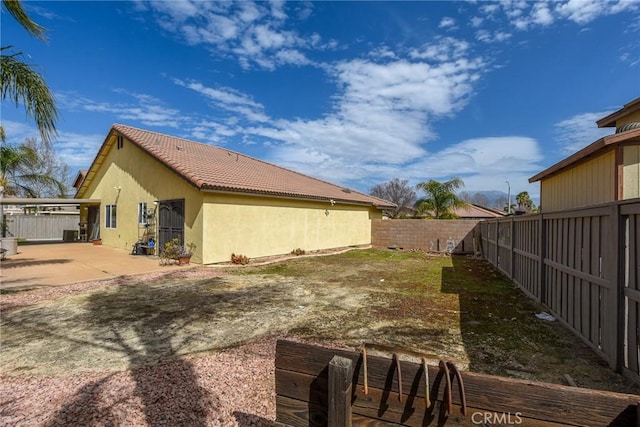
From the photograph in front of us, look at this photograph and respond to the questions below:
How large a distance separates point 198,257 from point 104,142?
34.8 ft

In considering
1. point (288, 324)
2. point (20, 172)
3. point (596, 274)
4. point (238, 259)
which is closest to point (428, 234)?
point (238, 259)

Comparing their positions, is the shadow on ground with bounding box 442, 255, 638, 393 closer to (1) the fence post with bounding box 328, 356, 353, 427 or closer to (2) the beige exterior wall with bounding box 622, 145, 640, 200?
(2) the beige exterior wall with bounding box 622, 145, 640, 200

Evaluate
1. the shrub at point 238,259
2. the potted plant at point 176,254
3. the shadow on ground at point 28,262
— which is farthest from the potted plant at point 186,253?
the shadow on ground at point 28,262

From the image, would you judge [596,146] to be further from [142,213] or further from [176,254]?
[142,213]

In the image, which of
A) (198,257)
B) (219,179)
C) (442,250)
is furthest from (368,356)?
(442,250)

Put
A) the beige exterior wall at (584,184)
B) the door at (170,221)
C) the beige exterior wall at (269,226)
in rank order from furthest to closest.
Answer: the door at (170,221) < the beige exterior wall at (269,226) < the beige exterior wall at (584,184)

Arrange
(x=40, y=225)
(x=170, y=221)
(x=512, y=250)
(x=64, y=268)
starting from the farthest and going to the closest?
(x=40, y=225) < (x=170, y=221) < (x=64, y=268) < (x=512, y=250)

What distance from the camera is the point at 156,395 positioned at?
Result: 10.5 feet

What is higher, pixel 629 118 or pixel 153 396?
pixel 629 118

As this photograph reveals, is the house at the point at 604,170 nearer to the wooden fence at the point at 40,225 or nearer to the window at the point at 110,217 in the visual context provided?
the window at the point at 110,217

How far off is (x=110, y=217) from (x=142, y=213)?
463 centimetres

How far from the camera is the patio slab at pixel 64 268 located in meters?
8.87

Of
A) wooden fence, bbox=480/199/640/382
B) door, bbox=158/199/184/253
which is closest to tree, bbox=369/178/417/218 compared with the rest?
door, bbox=158/199/184/253

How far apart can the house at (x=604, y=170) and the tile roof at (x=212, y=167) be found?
32.7 ft
